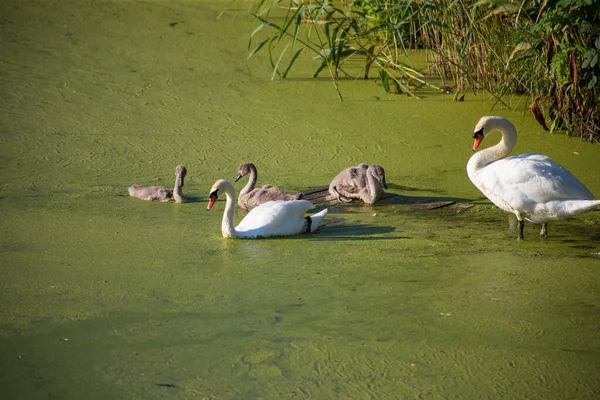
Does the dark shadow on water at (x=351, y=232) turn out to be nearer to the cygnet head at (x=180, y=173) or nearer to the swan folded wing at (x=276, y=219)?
the swan folded wing at (x=276, y=219)

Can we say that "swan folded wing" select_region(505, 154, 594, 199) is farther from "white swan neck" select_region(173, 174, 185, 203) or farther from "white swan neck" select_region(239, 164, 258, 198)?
"white swan neck" select_region(173, 174, 185, 203)

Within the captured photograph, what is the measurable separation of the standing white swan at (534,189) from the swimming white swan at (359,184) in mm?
643

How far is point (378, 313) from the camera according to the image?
3869 mm

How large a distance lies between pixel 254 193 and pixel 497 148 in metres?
1.50

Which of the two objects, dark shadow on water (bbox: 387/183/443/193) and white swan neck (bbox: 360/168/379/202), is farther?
dark shadow on water (bbox: 387/183/443/193)

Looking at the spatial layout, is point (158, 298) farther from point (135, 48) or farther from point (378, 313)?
point (135, 48)

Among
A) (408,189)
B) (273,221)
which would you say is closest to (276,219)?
(273,221)

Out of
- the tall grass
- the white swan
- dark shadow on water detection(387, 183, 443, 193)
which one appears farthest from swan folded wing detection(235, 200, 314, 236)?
the tall grass

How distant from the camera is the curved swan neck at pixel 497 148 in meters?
Result: 5.18

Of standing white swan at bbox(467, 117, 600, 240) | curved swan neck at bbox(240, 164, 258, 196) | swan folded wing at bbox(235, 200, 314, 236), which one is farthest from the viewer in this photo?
curved swan neck at bbox(240, 164, 258, 196)

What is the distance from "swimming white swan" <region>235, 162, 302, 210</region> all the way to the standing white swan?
117 centimetres

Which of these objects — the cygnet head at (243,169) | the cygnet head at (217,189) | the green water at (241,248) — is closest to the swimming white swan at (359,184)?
the green water at (241,248)

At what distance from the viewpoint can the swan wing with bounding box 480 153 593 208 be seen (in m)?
4.80

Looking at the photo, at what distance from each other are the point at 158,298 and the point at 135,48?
14.4ft
